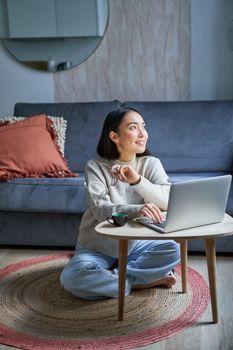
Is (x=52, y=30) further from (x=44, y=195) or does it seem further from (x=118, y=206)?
(x=118, y=206)

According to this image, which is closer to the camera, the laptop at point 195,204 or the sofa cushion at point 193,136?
the laptop at point 195,204

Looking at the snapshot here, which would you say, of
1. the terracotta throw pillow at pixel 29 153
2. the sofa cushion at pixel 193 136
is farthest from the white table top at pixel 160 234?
the sofa cushion at pixel 193 136

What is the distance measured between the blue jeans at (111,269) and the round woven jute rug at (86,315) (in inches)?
2.6

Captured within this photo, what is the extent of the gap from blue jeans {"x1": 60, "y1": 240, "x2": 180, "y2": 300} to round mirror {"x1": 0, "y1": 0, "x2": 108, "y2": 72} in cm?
192

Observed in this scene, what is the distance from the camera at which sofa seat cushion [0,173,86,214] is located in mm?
2846

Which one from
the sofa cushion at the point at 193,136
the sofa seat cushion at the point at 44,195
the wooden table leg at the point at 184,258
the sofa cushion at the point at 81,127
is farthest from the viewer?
the sofa cushion at the point at 81,127

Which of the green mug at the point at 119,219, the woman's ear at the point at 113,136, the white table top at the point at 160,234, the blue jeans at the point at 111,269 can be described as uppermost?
the woman's ear at the point at 113,136

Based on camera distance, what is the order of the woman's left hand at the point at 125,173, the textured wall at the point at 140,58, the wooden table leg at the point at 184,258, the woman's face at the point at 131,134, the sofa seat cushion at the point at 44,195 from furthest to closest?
the textured wall at the point at 140,58, the sofa seat cushion at the point at 44,195, the wooden table leg at the point at 184,258, the woman's face at the point at 131,134, the woman's left hand at the point at 125,173

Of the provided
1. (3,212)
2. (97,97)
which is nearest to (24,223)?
(3,212)

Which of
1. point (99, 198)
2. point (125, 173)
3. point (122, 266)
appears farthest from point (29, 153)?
point (122, 266)

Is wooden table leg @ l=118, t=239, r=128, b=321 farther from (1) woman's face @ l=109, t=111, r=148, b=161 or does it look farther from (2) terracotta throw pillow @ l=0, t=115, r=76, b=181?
(2) terracotta throw pillow @ l=0, t=115, r=76, b=181

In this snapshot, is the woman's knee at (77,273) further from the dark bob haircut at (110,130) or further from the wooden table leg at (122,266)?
the dark bob haircut at (110,130)

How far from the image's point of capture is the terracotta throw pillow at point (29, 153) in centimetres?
309

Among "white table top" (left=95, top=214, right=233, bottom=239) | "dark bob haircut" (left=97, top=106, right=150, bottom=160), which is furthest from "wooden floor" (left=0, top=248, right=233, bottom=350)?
"dark bob haircut" (left=97, top=106, right=150, bottom=160)
